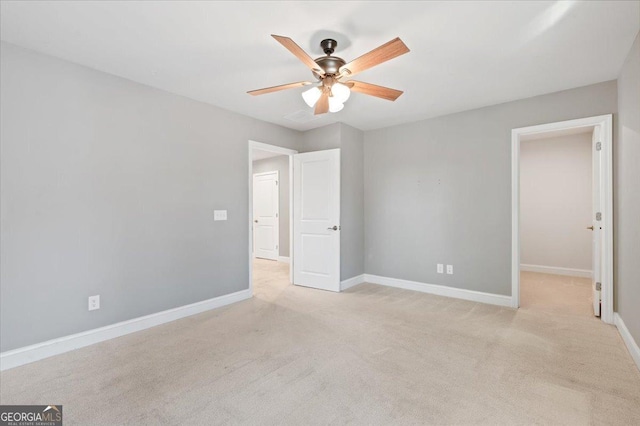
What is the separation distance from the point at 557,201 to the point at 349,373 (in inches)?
215

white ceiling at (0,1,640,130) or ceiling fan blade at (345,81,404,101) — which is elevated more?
white ceiling at (0,1,640,130)

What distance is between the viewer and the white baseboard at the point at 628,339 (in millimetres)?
2250

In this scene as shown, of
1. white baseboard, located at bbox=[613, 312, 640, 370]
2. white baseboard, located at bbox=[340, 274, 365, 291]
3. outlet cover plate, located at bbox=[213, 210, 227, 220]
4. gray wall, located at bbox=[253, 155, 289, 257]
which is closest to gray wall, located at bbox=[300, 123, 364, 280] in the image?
white baseboard, located at bbox=[340, 274, 365, 291]

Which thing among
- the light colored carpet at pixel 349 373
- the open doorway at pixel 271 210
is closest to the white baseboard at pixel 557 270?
the light colored carpet at pixel 349 373

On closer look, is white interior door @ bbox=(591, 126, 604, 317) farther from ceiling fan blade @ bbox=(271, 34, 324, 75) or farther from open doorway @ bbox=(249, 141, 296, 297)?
open doorway @ bbox=(249, 141, 296, 297)

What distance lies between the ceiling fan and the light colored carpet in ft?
7.05

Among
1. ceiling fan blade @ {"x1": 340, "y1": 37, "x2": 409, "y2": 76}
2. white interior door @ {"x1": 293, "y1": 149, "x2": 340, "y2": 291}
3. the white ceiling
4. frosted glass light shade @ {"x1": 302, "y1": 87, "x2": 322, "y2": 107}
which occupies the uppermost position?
the white ceiling

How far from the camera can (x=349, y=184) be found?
4.63 meters

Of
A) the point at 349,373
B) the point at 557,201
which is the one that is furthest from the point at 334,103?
the point at 557,201

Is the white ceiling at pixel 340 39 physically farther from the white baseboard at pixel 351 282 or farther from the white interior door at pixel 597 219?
the white baseboard at pixel 351 282

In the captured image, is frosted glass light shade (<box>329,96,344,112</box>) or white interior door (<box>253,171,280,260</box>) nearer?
frosted glass light shade (<box>329,96,344,112</box>)

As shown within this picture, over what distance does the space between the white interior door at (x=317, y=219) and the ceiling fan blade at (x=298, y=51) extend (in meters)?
2.09

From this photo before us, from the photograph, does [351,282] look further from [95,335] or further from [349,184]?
[95,335]

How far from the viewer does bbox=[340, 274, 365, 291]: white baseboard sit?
14.6ft
